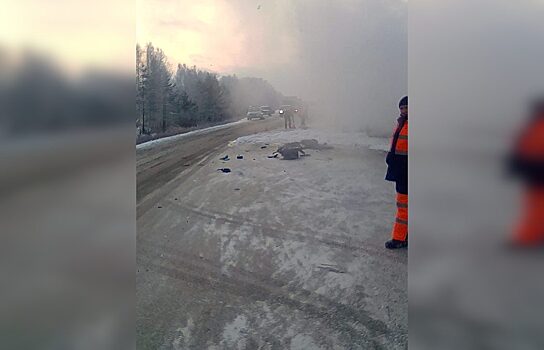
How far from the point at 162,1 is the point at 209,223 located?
915 millimetres

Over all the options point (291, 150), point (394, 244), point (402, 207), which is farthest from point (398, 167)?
point (291, 150)

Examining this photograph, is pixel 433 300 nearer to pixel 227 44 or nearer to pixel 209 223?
pixel 209 223

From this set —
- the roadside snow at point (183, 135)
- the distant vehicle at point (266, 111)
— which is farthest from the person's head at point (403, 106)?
the roadside snow at point (183, 135)

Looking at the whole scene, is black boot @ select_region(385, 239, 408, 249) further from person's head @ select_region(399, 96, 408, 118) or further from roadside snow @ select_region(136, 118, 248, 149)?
roadside snow @ select_region(136, 118, 248, 149)

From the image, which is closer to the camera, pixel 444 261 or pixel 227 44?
pixel 444 261

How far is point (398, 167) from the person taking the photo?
66.6 inches

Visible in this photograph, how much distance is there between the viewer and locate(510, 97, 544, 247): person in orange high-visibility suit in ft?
5.06

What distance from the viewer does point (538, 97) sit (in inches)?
60.9

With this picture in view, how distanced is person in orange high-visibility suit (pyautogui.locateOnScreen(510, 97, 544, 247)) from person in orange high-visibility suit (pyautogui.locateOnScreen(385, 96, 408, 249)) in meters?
0.37

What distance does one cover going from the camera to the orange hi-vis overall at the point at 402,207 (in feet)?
5.43

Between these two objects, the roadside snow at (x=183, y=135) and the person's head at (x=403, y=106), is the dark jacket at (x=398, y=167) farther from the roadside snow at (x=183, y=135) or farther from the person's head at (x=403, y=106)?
the roadside snow at (x=183, y=135)

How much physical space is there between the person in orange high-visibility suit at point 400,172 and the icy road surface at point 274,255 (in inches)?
1.2

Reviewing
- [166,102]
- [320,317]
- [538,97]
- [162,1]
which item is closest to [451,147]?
[538,97]

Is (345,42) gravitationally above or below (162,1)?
below
